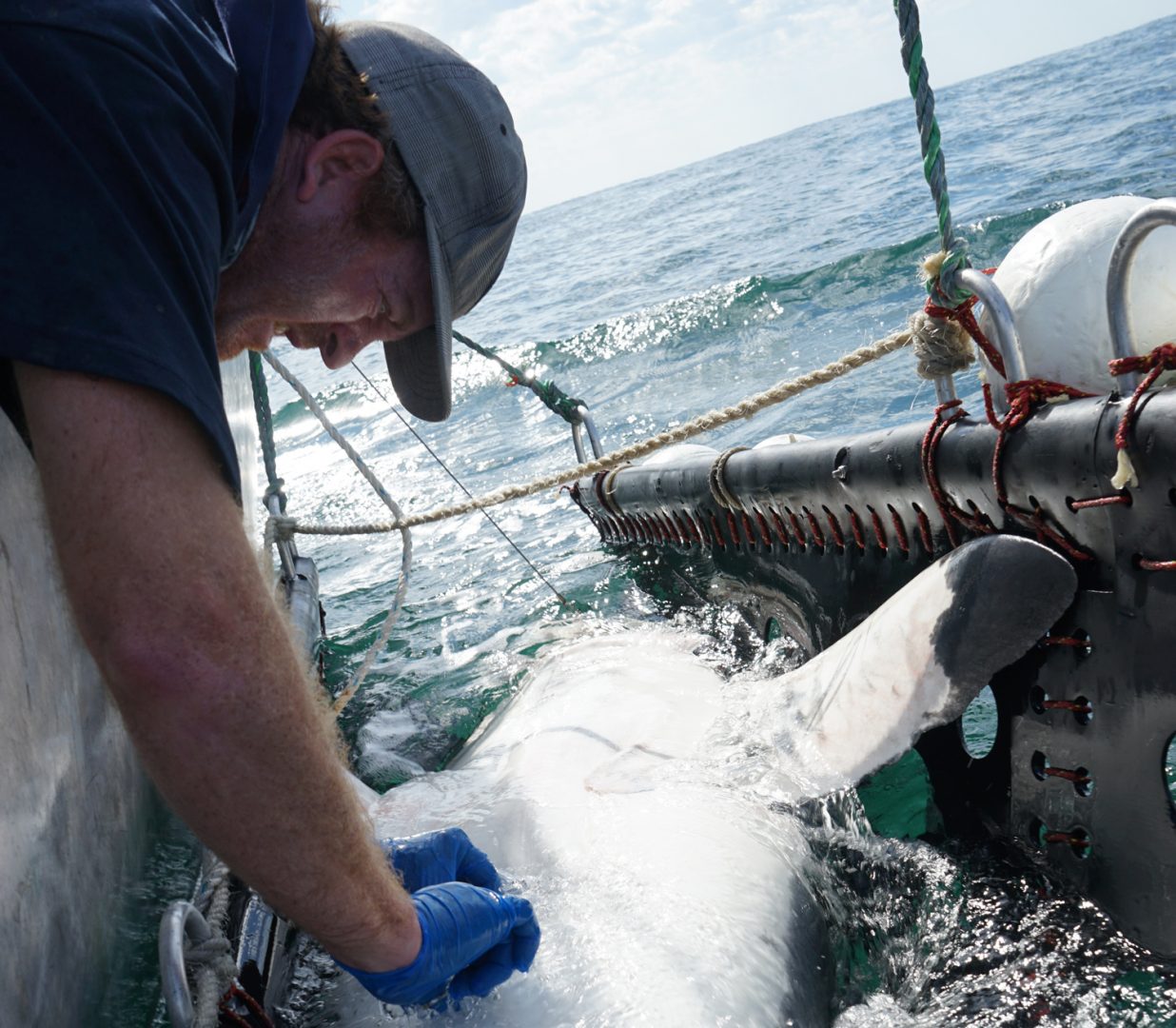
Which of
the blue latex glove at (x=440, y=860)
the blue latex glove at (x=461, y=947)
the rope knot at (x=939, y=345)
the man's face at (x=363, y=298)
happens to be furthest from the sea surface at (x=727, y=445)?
the man's face at (x=363, y=298)

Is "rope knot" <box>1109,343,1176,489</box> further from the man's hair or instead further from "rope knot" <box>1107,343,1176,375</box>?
the man's hair

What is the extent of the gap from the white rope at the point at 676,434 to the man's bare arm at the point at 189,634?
1.74m

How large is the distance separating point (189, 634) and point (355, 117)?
88cm

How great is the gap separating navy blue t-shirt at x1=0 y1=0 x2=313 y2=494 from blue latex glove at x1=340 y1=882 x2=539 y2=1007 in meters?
0.80

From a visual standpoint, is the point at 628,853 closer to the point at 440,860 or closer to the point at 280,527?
the point at 440,860

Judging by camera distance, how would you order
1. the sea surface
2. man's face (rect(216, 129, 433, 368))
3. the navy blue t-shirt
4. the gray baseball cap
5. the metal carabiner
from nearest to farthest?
the navy blue t-shirt, the metal carabiner, man's face (rect(216, 129, 433, 368)), the gray baseball cap, the sea surface

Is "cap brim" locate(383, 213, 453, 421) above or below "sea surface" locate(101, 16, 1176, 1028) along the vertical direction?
above

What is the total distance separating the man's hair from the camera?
5.17 feet

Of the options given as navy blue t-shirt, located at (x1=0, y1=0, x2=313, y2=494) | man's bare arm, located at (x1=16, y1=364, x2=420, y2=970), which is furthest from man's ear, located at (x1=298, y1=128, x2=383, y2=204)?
man's bare arm, located at (x1=16, y1=364, x2=420, y2=970)

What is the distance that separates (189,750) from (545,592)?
411 cm

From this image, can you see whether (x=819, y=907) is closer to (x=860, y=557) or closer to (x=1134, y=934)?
(x=1134, y=934)

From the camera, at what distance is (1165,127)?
12.6m

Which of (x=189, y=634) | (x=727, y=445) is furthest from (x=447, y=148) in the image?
(x=727, y=445)

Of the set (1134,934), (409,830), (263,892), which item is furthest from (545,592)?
(263,892)
